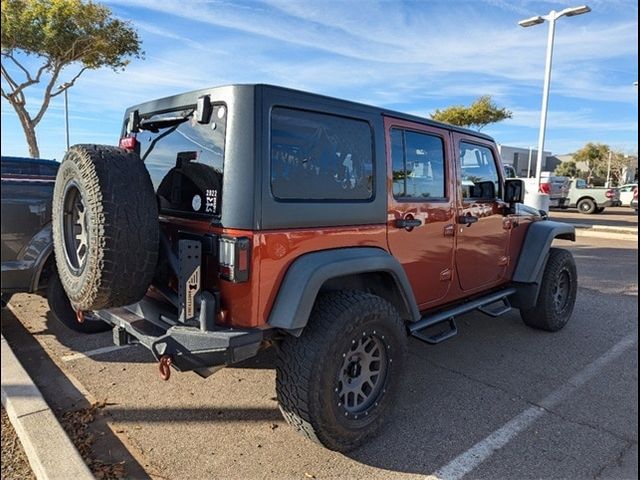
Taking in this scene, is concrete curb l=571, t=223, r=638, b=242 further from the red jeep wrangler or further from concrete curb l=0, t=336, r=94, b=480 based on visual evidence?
concrete curb l=0, t=336, r=94, b=480

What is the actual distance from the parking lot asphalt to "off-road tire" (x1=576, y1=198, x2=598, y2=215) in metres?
19.7

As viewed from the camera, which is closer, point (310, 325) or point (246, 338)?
point (246, 338)

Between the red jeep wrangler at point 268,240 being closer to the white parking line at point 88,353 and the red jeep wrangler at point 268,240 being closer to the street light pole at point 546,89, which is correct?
the white parking line at point 88,353

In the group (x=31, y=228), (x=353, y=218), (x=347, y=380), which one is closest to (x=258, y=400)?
(x=347, y=380)

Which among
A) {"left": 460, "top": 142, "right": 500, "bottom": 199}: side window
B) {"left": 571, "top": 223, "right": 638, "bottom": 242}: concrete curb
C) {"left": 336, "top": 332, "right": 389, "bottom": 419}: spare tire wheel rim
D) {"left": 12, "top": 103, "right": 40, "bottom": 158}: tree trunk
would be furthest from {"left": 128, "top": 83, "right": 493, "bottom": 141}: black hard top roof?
{"left": 571, "top": 223, "right": 638, "bottom": 242}: concrete curb

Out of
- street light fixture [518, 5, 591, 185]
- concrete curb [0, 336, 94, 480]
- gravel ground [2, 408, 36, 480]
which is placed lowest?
gravel ground [2, 408, 36, 480]

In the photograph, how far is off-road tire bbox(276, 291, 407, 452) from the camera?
2.47 m

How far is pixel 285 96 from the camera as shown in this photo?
8.27ft

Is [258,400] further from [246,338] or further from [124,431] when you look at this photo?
[246,338]

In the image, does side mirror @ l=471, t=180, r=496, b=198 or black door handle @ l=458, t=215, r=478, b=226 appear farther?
side mirror @ l=471, t=180, r=496, b=198

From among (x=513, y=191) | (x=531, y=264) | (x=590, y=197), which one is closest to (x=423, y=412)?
(x=531, y=264)

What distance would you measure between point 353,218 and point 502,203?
2.19 metres

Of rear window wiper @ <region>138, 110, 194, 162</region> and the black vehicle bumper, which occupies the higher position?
rear window wiper @ <region>138, 110, 194, 162</region>

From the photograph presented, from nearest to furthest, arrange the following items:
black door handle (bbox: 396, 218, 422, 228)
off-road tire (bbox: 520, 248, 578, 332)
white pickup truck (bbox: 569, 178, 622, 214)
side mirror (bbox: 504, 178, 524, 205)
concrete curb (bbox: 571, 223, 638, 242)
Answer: black door handle (bbox: 396, 218, 422, 228), side mirror (bbox: 504, 178, 524, 205), off-road tire (bbox: 520, 248, 578, 332), concrete curb (bbox: 571, 223, 638, 242), white pickup truck (bbox: 569, 178, 622, 214)
